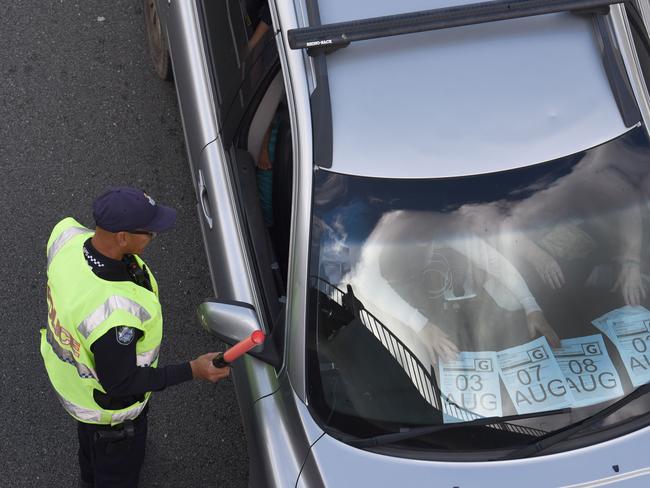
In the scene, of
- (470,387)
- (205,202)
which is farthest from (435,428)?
(205,202)

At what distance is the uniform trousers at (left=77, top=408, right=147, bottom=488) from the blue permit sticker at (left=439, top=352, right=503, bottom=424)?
130 centimetres

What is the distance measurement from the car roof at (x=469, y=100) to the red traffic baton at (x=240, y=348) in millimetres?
613

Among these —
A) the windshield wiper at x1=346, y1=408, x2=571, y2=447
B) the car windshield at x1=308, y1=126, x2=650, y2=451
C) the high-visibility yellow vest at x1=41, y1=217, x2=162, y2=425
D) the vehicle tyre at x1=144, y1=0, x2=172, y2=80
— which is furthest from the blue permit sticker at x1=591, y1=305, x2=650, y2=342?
the vehicle tyre at x1=144, y1=0, x2=172, y2=80

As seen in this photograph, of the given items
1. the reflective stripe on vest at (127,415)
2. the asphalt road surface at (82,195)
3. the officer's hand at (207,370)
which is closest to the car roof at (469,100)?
the officer's hand at (207,370)

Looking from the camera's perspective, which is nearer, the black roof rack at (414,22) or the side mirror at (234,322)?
the black roof rack at (414,22)

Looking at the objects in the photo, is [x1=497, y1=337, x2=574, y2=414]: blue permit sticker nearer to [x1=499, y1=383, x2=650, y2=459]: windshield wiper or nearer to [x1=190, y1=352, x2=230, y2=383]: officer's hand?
[x1=499, y1=383, x2=650, y2=459]: windshield wiper

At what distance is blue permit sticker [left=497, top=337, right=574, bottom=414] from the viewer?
8.28ft

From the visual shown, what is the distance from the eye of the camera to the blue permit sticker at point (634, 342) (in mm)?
2559

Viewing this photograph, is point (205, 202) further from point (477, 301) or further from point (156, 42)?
point (156, 42)

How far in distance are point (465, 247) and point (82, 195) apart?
8.58ft

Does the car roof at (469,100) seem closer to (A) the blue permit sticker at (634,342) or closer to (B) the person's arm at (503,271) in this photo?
(B) the person's arm at (503,271)

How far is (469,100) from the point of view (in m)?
2.58

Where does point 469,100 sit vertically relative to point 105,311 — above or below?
above

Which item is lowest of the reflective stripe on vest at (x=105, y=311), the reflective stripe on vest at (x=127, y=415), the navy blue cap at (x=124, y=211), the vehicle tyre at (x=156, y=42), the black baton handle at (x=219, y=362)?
the reflective stripe on vest at (x=127, y=415)
